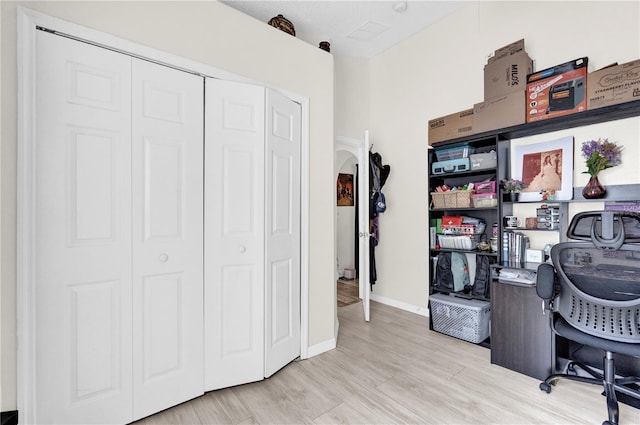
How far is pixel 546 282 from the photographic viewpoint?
1.90m

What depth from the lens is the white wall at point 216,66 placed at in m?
1.45

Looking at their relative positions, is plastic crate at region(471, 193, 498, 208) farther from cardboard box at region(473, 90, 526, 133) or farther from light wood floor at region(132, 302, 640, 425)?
light wood floor at region(132, 302, 640, 425)

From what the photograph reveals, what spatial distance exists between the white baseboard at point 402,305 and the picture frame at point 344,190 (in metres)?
2.01

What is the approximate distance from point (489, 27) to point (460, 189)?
1688 millimetres

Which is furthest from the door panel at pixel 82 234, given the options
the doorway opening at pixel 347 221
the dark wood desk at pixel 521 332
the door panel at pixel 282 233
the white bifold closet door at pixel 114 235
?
the doorway opening at pixel 347 221

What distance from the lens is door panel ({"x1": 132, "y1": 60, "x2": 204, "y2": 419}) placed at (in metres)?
1.77

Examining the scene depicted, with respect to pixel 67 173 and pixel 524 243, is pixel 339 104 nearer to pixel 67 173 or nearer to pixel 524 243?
pixel 524 243

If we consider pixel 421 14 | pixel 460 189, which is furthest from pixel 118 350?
pixel 421 14

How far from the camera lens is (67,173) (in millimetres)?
1563

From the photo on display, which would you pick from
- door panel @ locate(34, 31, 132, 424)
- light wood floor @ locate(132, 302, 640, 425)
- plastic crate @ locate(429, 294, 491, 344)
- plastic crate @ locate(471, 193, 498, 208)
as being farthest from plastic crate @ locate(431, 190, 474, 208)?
door panel @ locate(34, 31, 132, 424)

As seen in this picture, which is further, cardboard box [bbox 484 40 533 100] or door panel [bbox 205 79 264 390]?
cardboard box [bbox 484 40 533 100]

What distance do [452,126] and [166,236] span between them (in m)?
2.82

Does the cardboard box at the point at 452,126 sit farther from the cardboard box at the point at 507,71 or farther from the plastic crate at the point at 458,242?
A: the plastic crate at the point at 458,242

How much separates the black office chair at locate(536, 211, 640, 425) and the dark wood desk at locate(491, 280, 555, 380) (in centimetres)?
21
